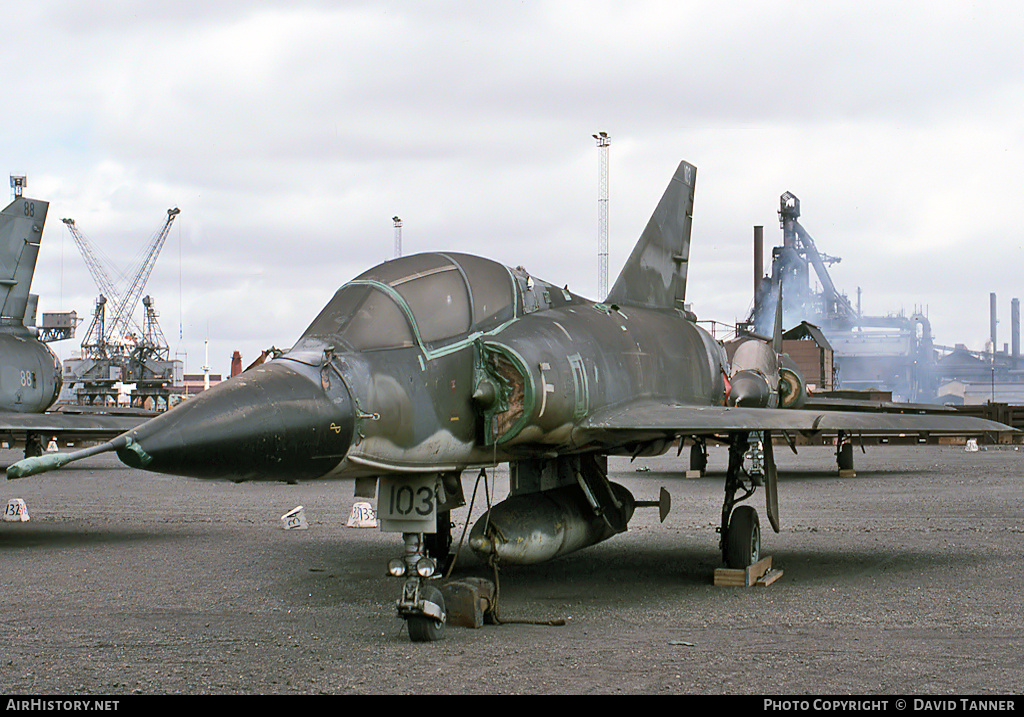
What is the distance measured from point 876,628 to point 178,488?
1986 centimetres

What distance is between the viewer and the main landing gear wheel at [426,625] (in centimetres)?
729

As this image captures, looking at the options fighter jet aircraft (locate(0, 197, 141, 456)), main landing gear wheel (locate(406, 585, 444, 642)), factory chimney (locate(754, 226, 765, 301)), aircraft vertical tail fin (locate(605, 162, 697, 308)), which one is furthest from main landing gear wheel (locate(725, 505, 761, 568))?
factory chimney (locate(754, 226, 765, 301))

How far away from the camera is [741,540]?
10430mm

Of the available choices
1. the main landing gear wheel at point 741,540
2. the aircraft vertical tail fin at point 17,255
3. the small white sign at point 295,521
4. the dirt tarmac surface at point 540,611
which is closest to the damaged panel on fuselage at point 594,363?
the main landing gear wheel at point 741,540

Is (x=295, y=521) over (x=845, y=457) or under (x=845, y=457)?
under

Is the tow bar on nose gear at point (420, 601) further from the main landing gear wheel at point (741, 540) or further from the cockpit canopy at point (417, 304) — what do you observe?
the main landing gear wheel at point (741, 540)

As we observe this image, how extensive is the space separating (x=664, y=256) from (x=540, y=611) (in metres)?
5.73

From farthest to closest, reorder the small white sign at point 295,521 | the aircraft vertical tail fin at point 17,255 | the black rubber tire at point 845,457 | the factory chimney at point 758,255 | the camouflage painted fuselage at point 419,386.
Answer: the factory chimney at point 758,255
the black rubber tire at point 845,457
the aircraft vertical tail fin at point 17,255
the small white sign at point 295,521
the camouflage painted fuselage at point 419,386

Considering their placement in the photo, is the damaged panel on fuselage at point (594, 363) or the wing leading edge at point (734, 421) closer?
the damaged panel on fuselage at point (594, 363)

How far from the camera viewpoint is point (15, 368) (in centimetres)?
1789

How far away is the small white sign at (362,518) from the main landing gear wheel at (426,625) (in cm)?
845

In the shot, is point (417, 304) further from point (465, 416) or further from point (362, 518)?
point (362, 518)

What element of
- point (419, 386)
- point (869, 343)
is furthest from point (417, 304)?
point (869, 343)
